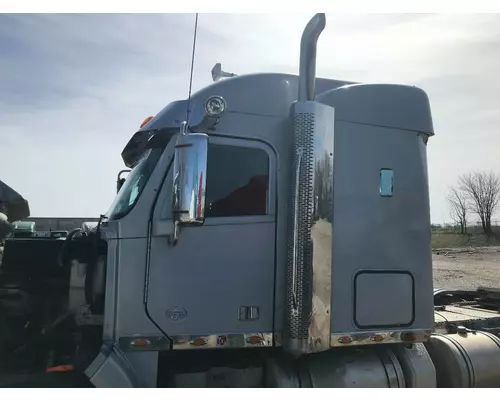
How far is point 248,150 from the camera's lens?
10.6ft

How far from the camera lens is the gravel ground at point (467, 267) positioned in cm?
1695

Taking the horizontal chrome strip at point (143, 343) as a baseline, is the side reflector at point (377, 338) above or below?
above

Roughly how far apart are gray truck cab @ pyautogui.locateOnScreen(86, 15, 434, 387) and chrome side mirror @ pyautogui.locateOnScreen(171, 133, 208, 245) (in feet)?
0.07

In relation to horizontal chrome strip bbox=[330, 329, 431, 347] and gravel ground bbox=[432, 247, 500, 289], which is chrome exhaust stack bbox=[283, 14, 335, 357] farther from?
gravel ground bbox=[432, 247, 500, 289]

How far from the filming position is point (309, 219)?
311cm

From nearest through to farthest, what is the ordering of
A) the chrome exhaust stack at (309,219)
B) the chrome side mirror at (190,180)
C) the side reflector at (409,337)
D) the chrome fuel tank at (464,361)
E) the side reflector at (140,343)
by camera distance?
1. the chrome side mirror at (190,180)
2. the side reflector at (140,343)
3. the chrome exhaust stack at (309,219)
4. the side reflector at (409,337)
5. the chrome fuel tank at (464,361)

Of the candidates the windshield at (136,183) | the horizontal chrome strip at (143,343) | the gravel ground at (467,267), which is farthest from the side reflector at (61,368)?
the gravel ground at (467,267)

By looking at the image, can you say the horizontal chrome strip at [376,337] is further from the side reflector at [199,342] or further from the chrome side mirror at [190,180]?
the chrome side mirror at [190,180]

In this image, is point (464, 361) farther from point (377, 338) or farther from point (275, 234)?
point (275, 234)

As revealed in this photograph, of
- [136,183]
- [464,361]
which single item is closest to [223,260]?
[136,183]

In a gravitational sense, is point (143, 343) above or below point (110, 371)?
above

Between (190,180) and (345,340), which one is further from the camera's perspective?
(345,340)

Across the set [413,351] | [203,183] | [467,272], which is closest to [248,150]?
[203,183]

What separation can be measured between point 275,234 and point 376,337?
→ 103cm
